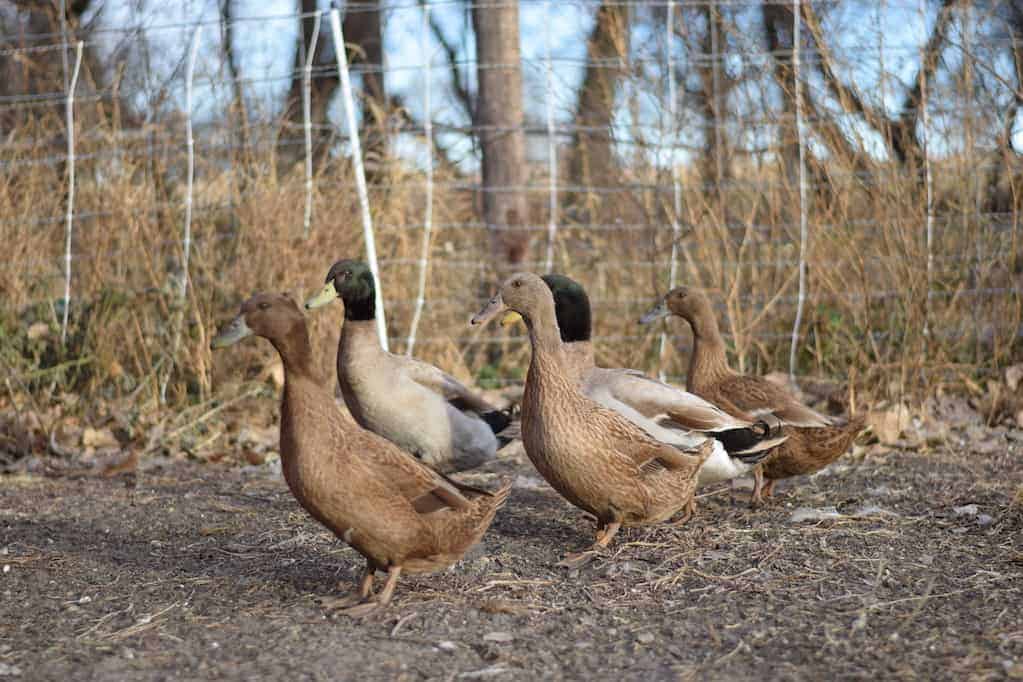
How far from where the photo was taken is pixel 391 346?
8641 mm

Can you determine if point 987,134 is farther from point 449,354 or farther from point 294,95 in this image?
point 294,95

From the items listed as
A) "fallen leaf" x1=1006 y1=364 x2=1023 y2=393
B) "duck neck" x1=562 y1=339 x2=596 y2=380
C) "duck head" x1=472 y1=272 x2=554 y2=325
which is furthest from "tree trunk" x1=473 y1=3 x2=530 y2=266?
"duck head" x1=472 y1=272 x2=554 y2=325

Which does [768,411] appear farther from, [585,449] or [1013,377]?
[1013,377]

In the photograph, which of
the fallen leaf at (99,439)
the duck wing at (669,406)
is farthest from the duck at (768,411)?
the fallen leaf at (99,439)

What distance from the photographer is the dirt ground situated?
10.4ft

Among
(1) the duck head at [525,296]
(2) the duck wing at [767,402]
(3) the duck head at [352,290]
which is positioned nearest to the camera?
(1) the duck head at [525,296]

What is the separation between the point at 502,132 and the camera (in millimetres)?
9555

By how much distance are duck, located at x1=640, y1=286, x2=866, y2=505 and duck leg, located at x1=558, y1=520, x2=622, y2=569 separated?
94 centimetres

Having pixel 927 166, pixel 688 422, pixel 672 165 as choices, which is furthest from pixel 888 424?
pixel 672 165

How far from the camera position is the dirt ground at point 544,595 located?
3.16 metres

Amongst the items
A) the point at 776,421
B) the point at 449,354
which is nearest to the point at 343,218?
the point at 449,354

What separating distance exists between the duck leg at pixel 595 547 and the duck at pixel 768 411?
37.0 inches

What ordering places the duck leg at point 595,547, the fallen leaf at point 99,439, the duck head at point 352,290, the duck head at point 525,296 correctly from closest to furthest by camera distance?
1. the duck leg at point 595,547
2. the duck head at point 525,296
3. the duck head at point 352,290
4. the fallen leaf at point 99,439

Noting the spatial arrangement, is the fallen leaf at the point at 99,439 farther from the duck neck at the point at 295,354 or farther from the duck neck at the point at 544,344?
the duck neck at the point at 295,354
